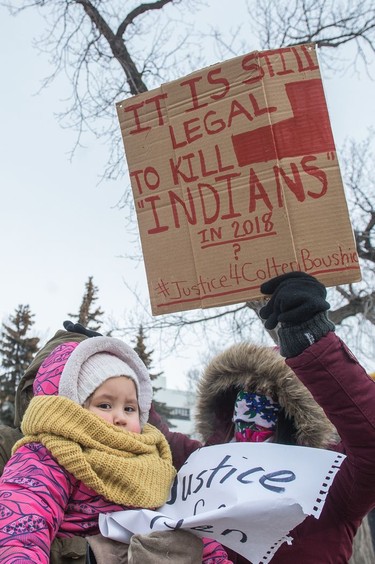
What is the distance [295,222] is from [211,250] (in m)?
0.37

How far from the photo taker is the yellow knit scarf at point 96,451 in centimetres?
166

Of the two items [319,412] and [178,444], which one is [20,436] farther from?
[319,412]

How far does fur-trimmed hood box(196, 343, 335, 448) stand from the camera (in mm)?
2291

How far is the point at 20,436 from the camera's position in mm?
2066

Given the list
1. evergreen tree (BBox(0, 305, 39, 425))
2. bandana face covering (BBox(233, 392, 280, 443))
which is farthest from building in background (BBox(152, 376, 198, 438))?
bandana face covering (BBox(233, 392, 280, 443))

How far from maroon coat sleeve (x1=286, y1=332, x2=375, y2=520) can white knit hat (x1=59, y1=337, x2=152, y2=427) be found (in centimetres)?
59

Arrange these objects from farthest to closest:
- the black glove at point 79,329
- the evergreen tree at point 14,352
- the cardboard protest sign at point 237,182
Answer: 1. the evergreen tree at point 14,352
2. the black glove at point 79,329
3. the cardboard protest sign at point 237,182

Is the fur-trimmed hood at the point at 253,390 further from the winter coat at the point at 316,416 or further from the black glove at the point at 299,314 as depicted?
the black glove at the point at 299,314

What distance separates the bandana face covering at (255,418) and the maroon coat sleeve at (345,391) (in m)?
0.55

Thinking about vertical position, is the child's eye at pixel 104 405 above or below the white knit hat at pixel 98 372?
below

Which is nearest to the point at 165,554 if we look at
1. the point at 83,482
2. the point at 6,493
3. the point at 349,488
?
the point at 83,482

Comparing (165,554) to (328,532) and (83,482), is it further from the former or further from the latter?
(328,532)

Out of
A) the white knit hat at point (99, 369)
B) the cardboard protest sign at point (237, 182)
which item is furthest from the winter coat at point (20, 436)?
the cardboard protest sign at point (237, 182)

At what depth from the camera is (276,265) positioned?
2.19 meters
